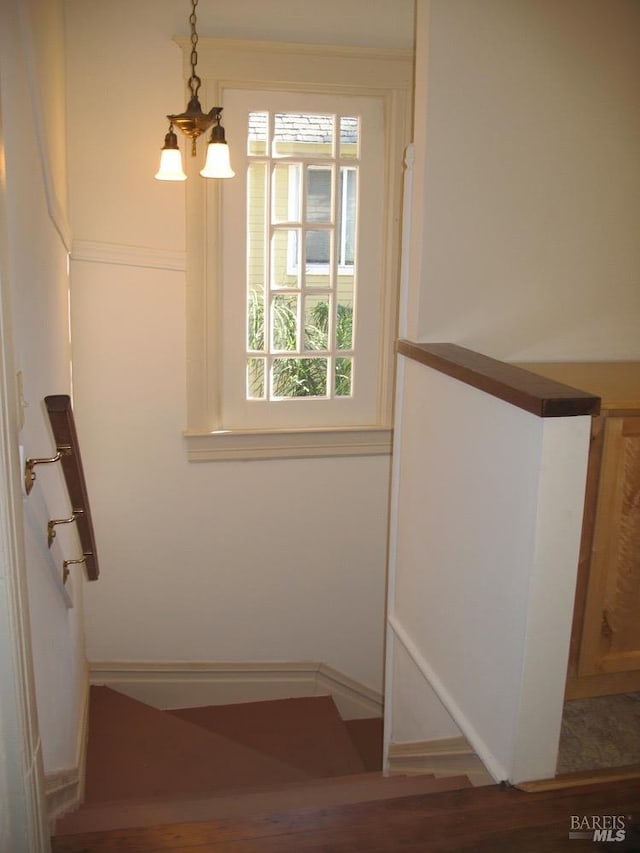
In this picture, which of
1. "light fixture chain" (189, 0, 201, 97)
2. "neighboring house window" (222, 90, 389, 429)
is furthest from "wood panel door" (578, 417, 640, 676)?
"light fixture chain" (189, 0, 201, 97)

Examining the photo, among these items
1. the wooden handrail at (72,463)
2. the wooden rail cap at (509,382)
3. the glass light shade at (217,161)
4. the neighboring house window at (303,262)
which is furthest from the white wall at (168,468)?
the wooden rail cap at (509,382)

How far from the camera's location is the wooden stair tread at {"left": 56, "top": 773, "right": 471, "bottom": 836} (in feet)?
7.87

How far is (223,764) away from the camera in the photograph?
3633 millimetres

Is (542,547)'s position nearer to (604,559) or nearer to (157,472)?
(604,559)

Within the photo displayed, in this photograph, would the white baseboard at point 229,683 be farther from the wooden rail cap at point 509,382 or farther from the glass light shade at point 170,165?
the glass light shade at point 170,165

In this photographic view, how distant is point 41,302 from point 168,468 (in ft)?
5.23

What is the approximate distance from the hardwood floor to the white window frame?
2.17 meters

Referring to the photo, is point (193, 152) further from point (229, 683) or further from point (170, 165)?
point (229, 683)

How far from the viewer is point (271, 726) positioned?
14.0ft

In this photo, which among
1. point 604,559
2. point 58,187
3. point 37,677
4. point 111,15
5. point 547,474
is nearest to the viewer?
point 547,474

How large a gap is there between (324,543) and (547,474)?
8.06ft

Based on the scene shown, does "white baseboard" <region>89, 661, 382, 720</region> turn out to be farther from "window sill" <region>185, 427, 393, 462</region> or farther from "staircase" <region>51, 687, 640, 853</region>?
"window sill" <region>185, 427, 393, 462</region>

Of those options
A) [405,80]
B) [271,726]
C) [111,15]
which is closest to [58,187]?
[111,15]
